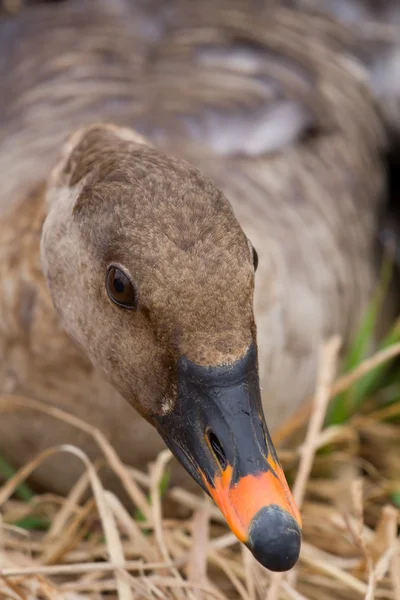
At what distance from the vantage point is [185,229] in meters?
1.57

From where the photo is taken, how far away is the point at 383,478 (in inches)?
108

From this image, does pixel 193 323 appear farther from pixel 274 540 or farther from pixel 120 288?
pixel 274 540

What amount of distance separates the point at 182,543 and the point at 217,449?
0.72m

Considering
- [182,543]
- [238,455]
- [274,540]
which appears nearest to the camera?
[274,540]

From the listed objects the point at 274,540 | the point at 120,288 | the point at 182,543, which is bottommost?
the point at 274,540

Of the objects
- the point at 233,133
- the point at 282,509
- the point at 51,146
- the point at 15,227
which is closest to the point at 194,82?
the point at 233,133

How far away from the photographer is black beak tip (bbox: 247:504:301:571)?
145cm

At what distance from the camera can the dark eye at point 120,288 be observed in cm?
162

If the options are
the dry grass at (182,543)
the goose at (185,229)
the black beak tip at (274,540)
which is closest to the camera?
the black beak tip at (274,540)

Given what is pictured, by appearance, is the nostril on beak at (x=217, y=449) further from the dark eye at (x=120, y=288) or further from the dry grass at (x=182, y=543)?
the dry grass at (x=182, y=543)

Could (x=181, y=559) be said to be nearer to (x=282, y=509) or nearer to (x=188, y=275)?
(x=282, y=509)

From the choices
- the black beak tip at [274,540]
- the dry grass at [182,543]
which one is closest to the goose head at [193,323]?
the black beak tip at [274,540]

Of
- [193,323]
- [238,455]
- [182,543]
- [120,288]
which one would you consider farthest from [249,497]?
[182,543]

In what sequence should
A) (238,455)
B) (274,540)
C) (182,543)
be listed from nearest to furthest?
(274,540)
(238,455)
(182,543)
